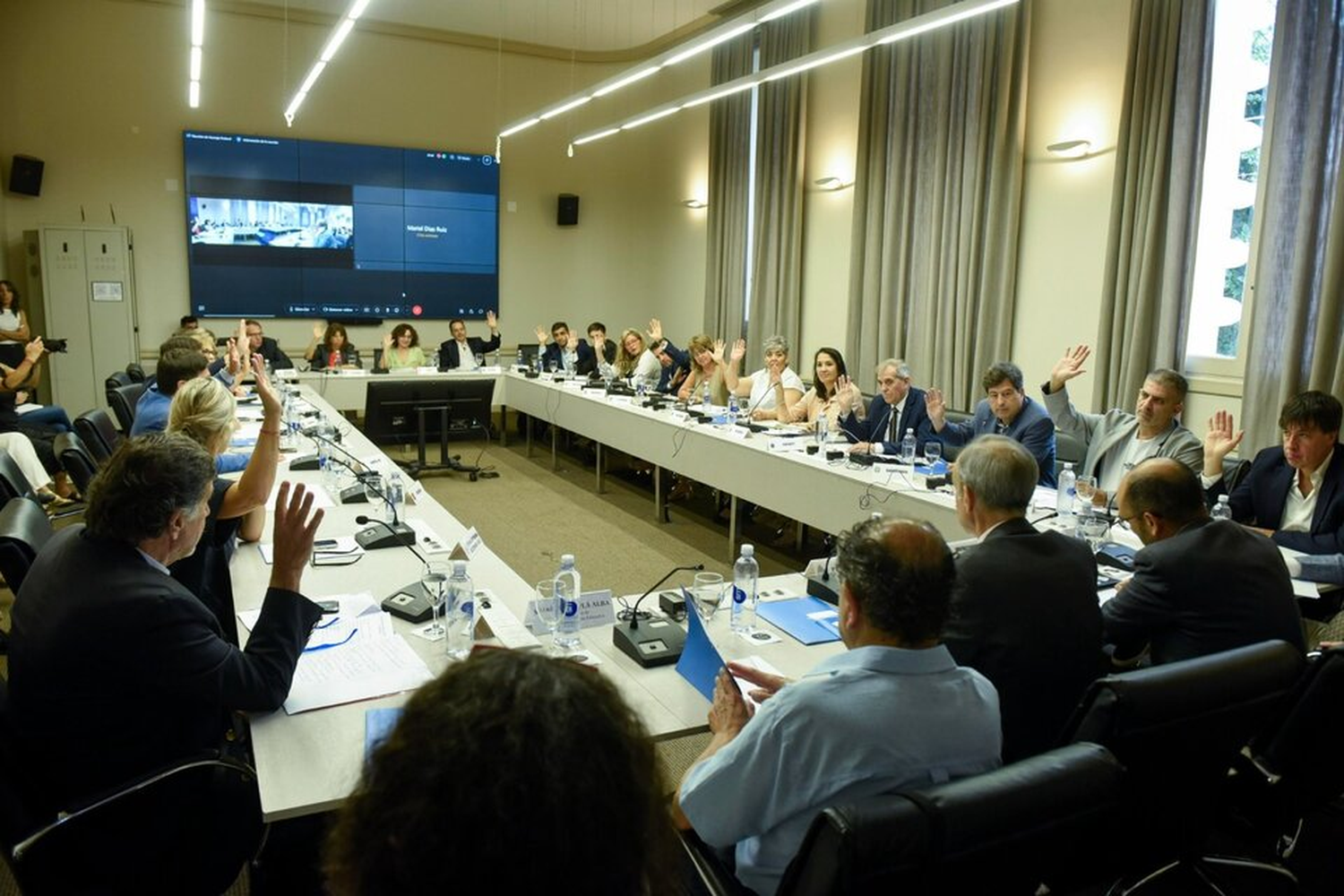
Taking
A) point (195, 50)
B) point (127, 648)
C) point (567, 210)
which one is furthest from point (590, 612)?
point (567, 210)

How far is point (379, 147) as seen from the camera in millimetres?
9594

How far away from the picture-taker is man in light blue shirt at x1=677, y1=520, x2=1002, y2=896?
1341 millimetres

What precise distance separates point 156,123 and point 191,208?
847 millimetres

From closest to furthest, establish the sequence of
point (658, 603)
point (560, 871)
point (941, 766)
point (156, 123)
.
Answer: point (560, 871), point (941, 766), point (658, 603), point (156, 123)

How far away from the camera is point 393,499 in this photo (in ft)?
11.0

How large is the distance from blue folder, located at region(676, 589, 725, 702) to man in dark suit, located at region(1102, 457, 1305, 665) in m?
0.98

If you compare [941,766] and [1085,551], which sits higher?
[1085,551]

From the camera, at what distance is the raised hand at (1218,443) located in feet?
12.0

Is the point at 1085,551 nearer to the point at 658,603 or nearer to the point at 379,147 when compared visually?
the point at 658,603

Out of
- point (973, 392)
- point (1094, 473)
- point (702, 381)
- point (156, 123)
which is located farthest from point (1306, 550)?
point (156, 123)

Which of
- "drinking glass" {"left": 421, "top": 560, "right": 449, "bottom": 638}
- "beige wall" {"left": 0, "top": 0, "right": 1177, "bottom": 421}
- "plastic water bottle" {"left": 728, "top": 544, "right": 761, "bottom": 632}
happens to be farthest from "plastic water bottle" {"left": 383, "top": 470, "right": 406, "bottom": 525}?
"beige wall" {"left": 0, "top": 0, "right": 1177, "bottom": 421}

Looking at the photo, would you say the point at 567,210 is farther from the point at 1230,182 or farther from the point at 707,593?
the point at 707,593

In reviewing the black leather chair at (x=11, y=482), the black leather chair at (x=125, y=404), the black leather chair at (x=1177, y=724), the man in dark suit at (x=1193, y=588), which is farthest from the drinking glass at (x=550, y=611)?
the black leather chair at (x=125, y=404)

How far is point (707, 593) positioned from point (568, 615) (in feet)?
1.26
